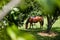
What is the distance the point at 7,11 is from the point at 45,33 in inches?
558

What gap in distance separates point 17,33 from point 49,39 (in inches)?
498

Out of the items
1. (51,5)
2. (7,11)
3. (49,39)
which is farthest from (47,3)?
(49,39)

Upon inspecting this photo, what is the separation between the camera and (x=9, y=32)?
2.28 ft

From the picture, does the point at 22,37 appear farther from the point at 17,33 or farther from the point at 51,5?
the point at 51,5

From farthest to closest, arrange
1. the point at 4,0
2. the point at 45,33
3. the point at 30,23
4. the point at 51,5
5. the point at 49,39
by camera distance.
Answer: the point at 30,23 < the point at 45,33 < the point at 49,39 < the point at 4,0 < the point at 51,5

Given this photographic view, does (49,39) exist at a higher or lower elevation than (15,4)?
lower

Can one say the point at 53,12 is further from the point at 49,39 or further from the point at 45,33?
the point at 45,33

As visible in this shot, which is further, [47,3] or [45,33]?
[45,33]

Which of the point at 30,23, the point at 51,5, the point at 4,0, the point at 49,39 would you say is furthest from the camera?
the point at 30,23

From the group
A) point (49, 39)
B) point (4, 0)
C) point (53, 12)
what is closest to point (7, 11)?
point (53, 12)

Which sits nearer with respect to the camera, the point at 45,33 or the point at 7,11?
the point at 7,11

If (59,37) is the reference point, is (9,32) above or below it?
above

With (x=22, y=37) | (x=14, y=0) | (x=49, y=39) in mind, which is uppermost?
(x=14, y=0)

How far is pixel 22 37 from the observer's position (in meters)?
0.67
